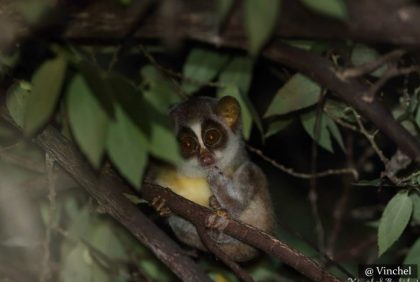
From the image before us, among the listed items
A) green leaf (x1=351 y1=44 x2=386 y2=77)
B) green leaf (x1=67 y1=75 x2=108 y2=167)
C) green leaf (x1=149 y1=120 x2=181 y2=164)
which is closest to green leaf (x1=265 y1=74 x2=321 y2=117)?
green leaf (x1=351 y1=44 x2=386 y2=77)

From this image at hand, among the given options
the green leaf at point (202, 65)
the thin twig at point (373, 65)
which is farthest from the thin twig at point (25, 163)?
the thin twig at point (373, 65)

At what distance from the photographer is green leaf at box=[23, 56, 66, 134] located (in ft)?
6.21

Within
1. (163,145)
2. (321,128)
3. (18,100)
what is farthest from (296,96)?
(163,145)

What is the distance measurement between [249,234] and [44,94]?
1344 mm

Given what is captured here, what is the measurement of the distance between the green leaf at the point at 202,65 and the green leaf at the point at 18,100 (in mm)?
771

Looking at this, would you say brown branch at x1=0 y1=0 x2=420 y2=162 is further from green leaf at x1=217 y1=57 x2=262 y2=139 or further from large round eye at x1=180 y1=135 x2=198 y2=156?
large round eye at x1=180 y1=135 x2=198 y2=156

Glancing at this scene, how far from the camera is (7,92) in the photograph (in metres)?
2.79

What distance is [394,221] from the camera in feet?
9.62

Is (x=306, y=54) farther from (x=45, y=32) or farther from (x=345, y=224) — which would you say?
(x=345, y=224)

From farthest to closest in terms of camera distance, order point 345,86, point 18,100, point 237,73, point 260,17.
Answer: point 237,73
point 18,100
point 345,86
point 260,17

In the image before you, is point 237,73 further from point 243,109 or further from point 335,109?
point 335,109

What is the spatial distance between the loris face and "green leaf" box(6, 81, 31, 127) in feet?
3.07

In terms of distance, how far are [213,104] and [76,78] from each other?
5.79 feet

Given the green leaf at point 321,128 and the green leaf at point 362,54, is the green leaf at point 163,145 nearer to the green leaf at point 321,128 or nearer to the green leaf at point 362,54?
the green leaf at point 362,54
